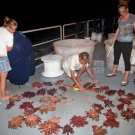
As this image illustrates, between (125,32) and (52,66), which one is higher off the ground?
(125,32)

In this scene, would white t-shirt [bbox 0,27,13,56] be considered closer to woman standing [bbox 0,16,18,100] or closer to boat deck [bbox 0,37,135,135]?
woman standing [bbox 0,16,18,100]

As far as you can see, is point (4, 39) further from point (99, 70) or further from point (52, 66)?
point (99, 70)

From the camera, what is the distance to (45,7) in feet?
79.8

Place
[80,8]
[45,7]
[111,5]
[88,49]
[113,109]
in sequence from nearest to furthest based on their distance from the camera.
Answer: [113,109], [88,49], [111,5], [80,8], [45,7]

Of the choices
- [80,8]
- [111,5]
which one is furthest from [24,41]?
[80,8]

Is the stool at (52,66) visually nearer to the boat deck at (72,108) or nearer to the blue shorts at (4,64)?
the boat deck at (72,108)

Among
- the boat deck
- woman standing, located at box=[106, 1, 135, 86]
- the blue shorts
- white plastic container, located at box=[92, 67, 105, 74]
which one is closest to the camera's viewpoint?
the boat deck

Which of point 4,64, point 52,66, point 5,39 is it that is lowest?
point 52,66

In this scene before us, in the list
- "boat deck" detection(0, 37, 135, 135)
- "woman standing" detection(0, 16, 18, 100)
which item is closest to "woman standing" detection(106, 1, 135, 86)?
"boat deck" detection(0, 37, 135, 135)

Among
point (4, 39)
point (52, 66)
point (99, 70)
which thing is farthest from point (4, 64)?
point (99, 70)

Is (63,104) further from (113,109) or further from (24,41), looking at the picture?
(24,41)

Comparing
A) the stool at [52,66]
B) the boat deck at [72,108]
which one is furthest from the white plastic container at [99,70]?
→ the stool at [52,66]

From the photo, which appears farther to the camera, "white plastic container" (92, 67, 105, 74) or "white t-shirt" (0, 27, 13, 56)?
"white plastic container" (92, 67, 105, 74)

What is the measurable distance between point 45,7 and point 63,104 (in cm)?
2396
